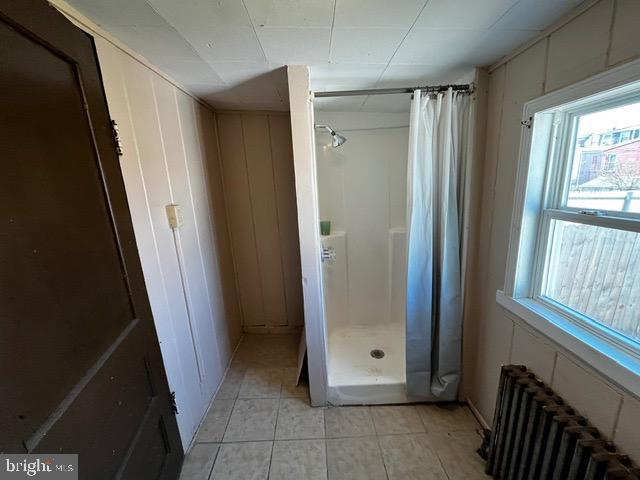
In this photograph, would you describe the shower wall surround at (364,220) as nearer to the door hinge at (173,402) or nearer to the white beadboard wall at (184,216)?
the white beadboard wall at (184,216)

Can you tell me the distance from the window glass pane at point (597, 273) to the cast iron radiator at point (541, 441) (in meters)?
0.37

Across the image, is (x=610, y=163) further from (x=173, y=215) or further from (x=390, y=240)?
(x=173, y=215)

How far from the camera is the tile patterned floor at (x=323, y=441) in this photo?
4.46ft

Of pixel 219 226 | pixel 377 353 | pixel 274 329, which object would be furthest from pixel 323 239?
pixel 274 329

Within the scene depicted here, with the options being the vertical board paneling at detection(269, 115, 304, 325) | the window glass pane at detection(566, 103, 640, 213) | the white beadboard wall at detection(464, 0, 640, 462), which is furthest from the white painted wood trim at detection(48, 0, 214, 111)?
the window glass pane at detection(566, 103, 640, 213)

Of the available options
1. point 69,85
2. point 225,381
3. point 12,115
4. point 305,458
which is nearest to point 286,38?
point 69,85

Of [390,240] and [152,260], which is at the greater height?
[152,260]

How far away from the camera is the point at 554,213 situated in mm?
1110

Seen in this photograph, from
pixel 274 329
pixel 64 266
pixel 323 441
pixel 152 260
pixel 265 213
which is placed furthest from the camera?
pixel 274 329

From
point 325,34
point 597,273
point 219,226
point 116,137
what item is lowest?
point 597,273

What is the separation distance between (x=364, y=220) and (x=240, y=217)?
1.17 meters

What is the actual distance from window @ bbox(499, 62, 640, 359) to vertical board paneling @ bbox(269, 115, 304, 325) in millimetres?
1707

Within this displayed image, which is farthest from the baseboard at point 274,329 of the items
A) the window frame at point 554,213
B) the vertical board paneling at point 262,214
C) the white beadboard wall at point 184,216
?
the window frame at point 554,213

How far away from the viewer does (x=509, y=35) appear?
3.41 feet
